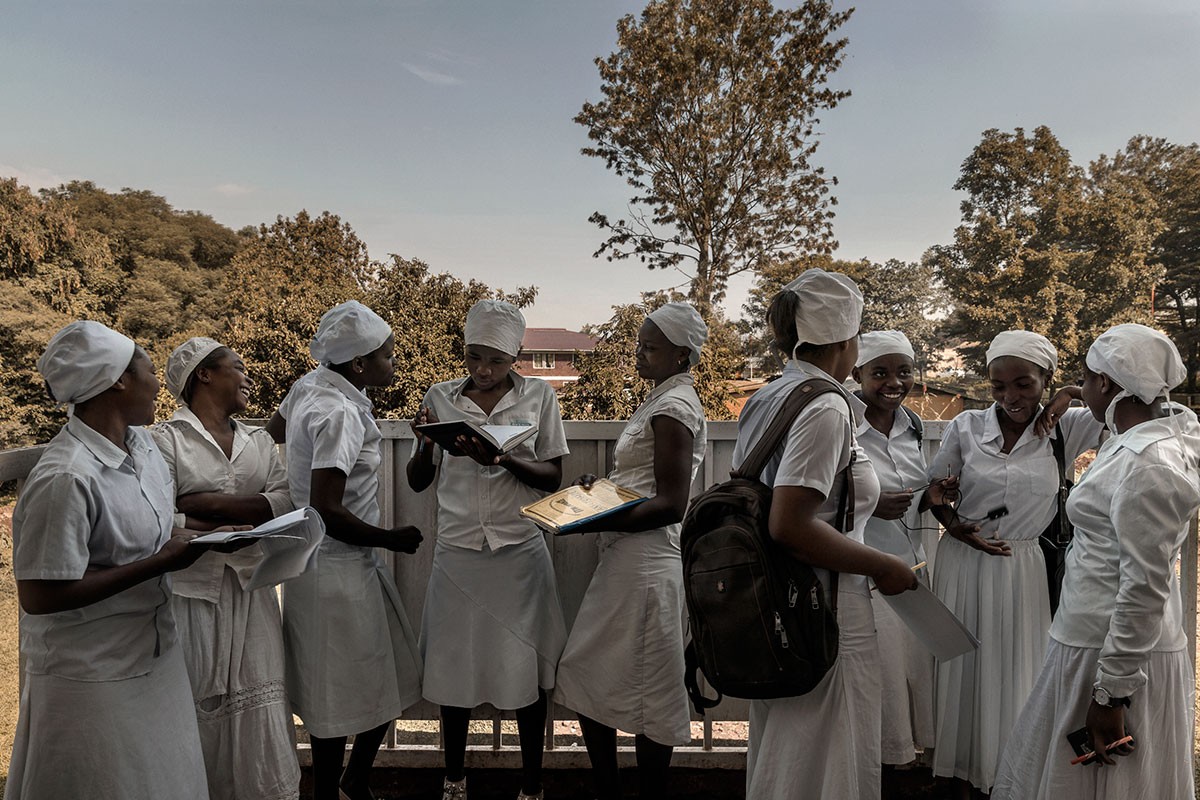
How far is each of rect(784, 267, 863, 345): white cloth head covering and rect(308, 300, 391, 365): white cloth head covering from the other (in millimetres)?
1602

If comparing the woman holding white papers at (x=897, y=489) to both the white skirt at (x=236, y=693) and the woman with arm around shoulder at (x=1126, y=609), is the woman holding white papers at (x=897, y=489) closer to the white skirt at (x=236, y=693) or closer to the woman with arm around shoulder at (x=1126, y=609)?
the woman with arm around shoulder at (x=1126, y=609)

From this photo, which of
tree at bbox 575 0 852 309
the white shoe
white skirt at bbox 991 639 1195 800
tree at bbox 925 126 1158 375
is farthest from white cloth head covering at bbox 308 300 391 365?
tree at bbox 925 126 1158 375

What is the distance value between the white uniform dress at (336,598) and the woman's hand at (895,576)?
5.97 ft

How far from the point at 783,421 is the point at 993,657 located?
72.3 inches

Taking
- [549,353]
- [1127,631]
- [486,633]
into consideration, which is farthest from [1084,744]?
[549,353]

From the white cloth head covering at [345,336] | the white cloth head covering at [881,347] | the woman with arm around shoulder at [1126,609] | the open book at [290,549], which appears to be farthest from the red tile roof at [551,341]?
the woman with arm around shoulder at [1126,609]

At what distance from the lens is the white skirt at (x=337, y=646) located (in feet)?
9.34

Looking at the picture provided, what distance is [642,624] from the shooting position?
9.83 feet

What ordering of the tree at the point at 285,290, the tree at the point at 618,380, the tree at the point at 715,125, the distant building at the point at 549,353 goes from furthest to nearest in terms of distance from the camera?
the distant building at the point at 549,353 < the tree at the point at 715,125 < the tree at the point at 285,290 < the tree at the point at 618,380

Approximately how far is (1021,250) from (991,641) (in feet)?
105

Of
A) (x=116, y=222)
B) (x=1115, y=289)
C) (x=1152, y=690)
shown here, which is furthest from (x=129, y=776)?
(x=116, y=222)

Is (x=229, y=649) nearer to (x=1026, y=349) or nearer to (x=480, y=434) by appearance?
(x=480, y=434)

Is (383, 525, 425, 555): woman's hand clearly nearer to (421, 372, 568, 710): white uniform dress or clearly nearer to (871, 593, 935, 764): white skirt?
(421, 372, 568, 710): white uniform dress

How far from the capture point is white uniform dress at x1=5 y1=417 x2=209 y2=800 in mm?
1964
